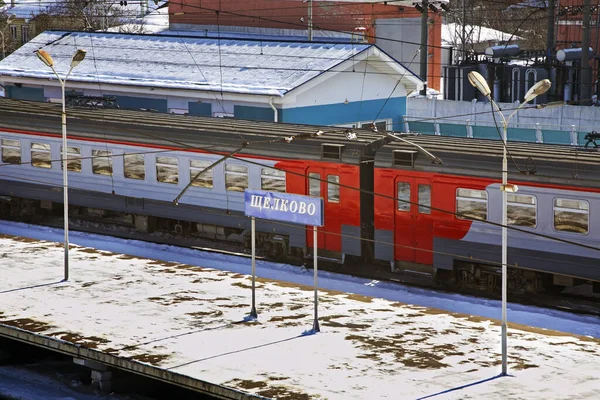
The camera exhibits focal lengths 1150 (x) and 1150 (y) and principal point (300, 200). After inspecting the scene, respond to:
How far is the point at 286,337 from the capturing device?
20.7 metres

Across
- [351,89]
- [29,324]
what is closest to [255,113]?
[351,89]

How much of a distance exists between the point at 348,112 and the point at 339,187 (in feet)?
51.3

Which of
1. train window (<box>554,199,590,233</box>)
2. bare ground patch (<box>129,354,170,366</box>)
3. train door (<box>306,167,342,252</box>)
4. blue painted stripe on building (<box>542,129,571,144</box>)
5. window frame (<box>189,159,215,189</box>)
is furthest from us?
blue painted stripe on building (<box>542,129,571,144</box>)

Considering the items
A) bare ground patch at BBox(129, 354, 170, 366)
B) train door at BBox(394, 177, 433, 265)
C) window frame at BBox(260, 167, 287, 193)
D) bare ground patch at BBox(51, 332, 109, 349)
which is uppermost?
window frame at BBox(260, 167, 287, 193)

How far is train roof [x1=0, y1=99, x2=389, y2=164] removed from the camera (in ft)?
88.8

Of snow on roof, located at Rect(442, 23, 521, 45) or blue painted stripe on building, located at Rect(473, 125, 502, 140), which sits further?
snow on roof, located at Rect(442, 23, 521, 45)

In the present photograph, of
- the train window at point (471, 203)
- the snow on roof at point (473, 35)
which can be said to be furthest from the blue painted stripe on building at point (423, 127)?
the snow on roof at point (473, 35)

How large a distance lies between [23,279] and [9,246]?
427cm

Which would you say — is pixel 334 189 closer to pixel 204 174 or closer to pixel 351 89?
pixel 204 174

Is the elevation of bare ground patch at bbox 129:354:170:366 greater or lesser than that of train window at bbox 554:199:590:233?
lesser

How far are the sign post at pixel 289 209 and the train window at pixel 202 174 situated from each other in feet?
23.3

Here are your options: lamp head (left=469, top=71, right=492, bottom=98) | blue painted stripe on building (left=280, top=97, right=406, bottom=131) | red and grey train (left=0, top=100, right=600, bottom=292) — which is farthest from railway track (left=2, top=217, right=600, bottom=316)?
blue painted stripe on building (left=280, top=97, right=406, bottom=131)

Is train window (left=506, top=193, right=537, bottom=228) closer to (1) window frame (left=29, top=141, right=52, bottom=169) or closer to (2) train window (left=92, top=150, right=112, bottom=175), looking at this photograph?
(2) train window (left=92, top=150, right=112, bottom=175)

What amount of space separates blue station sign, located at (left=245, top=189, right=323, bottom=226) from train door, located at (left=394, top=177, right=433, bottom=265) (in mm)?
4426
